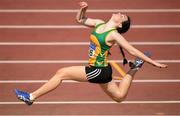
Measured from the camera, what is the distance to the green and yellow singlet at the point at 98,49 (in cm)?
504

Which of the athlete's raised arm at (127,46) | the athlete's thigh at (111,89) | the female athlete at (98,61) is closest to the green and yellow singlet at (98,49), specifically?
the female athlete at (98,61)

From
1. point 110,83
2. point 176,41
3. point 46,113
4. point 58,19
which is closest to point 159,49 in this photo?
point 176,41

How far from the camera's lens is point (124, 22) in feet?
16.9

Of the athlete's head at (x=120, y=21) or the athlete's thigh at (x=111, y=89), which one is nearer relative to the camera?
the athlete's head at (x=120, y=21)

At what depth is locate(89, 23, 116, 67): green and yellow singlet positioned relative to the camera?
5039mm

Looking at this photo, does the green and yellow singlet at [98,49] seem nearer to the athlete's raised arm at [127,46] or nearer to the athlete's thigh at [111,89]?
the athlete's raised arm at [127,46]

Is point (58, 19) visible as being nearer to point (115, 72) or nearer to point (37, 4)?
point (37, 4)

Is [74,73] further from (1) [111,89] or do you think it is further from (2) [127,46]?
(2) [127,46]

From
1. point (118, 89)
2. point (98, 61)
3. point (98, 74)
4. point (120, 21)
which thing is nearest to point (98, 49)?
point (98, 61)

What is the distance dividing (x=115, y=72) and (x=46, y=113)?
1.32 m

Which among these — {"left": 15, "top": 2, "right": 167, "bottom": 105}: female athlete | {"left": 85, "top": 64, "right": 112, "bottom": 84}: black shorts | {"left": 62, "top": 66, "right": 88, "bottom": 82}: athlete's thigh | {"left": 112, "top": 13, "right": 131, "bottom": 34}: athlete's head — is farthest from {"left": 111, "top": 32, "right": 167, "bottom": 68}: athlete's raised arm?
{"left": 62, "top": 66, "right": 88, "bottom": 82}: athlete's thigh

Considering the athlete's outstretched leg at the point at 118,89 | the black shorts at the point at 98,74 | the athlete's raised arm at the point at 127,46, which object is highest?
the athlete's raised arm at the point at 127,46

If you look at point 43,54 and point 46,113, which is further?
point 43,54

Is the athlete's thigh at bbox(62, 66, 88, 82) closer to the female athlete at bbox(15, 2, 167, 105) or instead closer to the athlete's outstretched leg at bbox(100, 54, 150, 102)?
the female athlete at bbox(15, 2, 167, 105)
